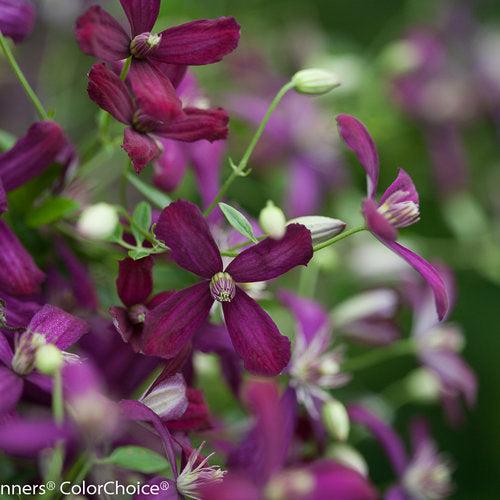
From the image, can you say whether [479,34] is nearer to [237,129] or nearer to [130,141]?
[237,129]

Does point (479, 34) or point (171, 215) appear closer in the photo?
point (171, 215)

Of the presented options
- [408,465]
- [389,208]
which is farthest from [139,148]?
[408,465]

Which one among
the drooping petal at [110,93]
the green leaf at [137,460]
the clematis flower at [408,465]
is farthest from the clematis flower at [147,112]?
the clematis flower at [408,465]

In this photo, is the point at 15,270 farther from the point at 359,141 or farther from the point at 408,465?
the point at 408,465

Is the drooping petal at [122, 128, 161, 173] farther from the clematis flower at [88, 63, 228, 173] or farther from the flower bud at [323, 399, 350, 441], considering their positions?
the flower bud at [323, 399, 350, 441]

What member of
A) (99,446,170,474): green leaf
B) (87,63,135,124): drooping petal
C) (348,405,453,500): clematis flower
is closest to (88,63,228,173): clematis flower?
(87,63,135,124): drooping petal

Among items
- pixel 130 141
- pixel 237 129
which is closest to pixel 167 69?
pixel 130 141

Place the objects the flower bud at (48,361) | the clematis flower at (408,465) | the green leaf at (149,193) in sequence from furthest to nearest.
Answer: the clematis flower at (408,465) → the green leaf at (149,193) → the flower bud at (48,361)

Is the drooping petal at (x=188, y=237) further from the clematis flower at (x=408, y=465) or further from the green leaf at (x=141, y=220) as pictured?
the clematis flower at (x=408, y=465)

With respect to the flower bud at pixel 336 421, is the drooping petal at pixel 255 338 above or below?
above
